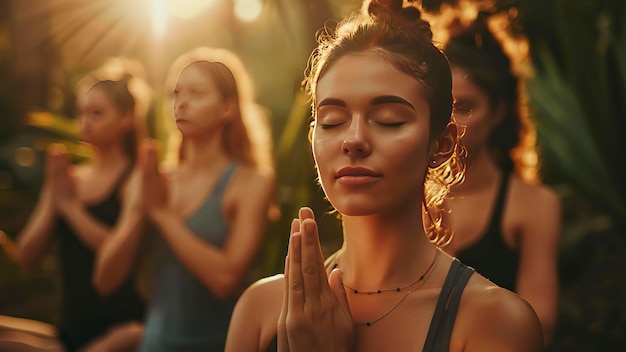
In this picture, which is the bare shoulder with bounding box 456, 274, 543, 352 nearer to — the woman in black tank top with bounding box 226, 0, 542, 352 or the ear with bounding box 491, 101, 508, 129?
the woman in black tank top with bounding box 226, 0, 542, 352

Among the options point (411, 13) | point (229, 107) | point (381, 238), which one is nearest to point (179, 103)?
point (229, 107)

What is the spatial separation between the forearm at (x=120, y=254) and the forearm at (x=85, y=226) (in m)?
0.08

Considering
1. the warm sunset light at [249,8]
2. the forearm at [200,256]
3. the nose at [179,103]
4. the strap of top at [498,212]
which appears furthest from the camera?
the warm sunset light at [249,8]

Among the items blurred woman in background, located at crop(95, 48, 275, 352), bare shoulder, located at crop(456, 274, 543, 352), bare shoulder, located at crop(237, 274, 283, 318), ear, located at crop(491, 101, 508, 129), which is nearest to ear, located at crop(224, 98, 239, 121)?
blurred woman in background, located at crop(95, 48, 275, 352)

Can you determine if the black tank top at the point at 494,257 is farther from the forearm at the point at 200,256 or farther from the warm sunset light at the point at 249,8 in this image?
the warm sunset light at the point at 249,8

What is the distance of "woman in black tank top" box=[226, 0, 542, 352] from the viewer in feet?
5.65

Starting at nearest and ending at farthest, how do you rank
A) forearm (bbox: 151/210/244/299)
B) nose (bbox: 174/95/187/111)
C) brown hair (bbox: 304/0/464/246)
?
brown hair (bbox: 304/0/464/246), nose (bbox: 174/95/187/111), forearm (bbox: 151/210/244/299)

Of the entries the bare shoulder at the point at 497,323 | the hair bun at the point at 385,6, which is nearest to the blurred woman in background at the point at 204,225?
the hair bun at the point at 385,6

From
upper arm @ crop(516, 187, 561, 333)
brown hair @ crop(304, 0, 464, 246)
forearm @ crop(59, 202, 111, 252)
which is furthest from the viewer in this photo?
forearm @ crop(59, 202, 111, 252)

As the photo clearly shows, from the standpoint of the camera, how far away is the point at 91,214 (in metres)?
4.21

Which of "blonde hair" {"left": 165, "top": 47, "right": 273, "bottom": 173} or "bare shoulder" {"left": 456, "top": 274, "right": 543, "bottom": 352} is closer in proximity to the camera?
"bare shoulder" {"left": 456, "top": 274, "right": 543, "bottom": 352}

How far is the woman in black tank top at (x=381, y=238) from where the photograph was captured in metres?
1.72

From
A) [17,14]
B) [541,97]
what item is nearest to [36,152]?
[17,14]

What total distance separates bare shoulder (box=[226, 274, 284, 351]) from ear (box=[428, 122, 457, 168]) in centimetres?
39
